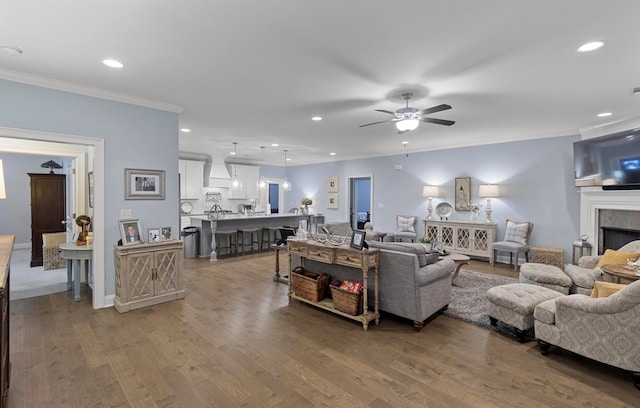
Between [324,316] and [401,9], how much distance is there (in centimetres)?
310

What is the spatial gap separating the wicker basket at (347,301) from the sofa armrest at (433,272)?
0.67m

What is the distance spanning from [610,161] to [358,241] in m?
4.24

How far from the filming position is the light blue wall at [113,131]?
3.23m

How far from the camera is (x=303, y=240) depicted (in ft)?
12.8

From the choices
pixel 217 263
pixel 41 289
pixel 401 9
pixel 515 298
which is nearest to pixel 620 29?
pixel 401 9

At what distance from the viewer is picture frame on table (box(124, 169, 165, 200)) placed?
3889 millimetres

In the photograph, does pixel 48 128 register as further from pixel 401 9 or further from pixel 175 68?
pixel 401 9

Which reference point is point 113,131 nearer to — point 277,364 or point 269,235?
point 277,364

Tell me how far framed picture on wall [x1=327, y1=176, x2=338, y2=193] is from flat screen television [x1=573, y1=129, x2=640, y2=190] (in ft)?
19.1

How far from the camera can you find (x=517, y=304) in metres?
2.92

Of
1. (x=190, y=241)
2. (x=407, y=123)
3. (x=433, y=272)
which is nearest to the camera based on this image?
(x=433, y=272)

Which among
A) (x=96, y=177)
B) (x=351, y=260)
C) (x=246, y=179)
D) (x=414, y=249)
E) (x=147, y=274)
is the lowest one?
(x=147, y=274)

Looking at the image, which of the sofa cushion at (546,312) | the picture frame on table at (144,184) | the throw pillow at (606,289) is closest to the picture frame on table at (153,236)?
the picture frame on table at (144,184)

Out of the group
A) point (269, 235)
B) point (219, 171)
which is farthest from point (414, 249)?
point (219, 171)
